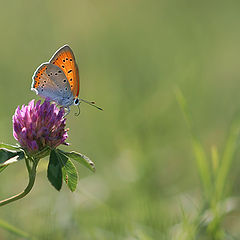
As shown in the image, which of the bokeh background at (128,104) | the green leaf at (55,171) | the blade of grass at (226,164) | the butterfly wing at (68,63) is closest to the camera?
the green leaf at (55,171)

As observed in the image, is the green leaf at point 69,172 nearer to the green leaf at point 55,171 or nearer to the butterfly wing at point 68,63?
the green leaf at point 55,171

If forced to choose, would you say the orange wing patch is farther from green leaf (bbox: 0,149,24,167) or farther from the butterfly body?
green leaf (bbox: 0,149,24,167)

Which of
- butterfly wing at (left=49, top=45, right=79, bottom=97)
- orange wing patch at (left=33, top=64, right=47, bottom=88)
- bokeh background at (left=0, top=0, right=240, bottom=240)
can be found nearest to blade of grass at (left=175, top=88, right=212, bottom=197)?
bokeh background at (left=0, top=0, right=240, bottom=240)

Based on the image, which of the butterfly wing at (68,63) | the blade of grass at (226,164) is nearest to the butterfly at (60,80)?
the butterfly wing at (68,63)

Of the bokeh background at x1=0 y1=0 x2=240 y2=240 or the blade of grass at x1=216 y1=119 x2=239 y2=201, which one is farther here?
the bokeh background at x1=0 y1=0 x2=240 y2=240

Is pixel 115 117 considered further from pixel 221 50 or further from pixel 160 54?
pixel 221 50

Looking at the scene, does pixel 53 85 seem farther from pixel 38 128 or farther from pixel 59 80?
pixel 38 128
